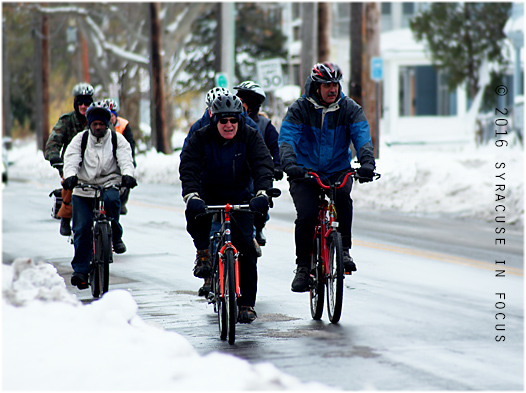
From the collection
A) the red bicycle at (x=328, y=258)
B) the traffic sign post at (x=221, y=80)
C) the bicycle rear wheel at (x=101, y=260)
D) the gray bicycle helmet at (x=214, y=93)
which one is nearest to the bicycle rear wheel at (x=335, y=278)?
the red bicycle at (x=328, y=258)

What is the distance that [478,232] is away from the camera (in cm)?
1460

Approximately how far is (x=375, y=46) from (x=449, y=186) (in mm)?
7631

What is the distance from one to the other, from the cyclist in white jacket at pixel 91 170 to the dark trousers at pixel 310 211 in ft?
6.56

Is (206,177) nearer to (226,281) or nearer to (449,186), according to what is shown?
(226,281)

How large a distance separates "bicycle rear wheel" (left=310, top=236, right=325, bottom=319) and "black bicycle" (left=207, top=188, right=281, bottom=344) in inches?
33.7

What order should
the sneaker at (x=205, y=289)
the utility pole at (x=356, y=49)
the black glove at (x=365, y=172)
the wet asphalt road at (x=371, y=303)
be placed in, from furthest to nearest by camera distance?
the utility pole at (x=356, y=49) → the sneaker at (x=205, y=289) → the black glove at (x=365, y=172) → the wet asphalt road at (x=371, y=303)

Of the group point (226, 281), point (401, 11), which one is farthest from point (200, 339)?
point (401, 11)

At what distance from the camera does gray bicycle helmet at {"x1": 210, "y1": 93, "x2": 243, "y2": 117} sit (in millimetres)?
7570

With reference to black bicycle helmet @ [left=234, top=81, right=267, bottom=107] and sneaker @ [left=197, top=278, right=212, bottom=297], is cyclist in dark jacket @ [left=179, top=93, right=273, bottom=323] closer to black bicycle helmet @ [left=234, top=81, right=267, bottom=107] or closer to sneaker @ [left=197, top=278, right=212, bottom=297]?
sneaker @ [left=197, top=278, right=212, bottom=297]

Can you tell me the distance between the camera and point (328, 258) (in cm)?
809

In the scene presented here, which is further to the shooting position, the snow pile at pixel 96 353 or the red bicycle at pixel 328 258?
the red bicycle at pixel 328 258

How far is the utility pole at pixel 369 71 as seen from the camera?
24391mm

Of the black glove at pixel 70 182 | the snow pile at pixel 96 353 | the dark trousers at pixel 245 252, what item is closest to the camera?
→ the snow pile at pixel 96 353

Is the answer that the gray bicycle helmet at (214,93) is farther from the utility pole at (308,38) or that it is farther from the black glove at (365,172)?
the utility pole at (308,38)
